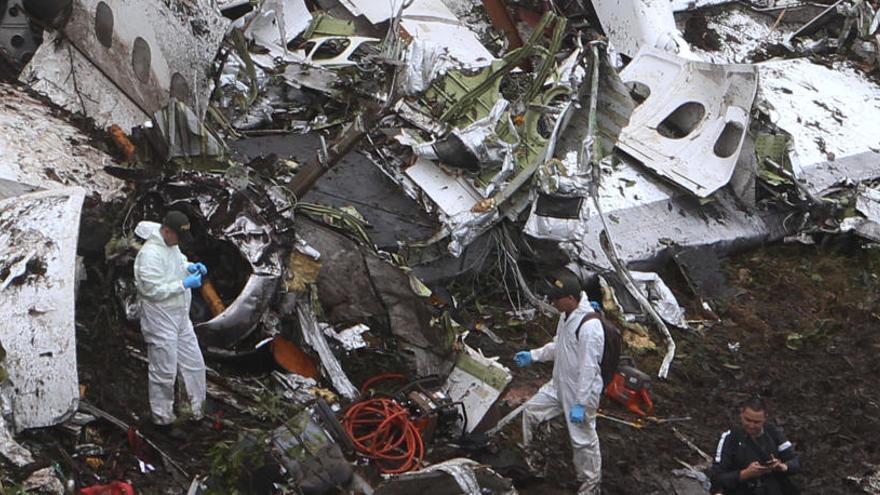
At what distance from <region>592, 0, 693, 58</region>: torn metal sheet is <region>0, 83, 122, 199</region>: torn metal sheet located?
6.27m

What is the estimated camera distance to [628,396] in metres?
8.13

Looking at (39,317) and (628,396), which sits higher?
(39,317)

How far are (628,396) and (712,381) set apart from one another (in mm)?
893

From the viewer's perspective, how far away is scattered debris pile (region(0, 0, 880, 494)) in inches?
246

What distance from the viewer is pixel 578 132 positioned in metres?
8.77

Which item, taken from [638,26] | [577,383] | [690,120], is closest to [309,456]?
[577,383]

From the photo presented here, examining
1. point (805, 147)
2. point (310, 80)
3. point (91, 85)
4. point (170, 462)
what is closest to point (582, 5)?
point (805, 147)

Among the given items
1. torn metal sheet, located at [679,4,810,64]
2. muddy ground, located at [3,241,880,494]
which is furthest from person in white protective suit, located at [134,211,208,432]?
torn metal sheet, located at [679,4,810,64]

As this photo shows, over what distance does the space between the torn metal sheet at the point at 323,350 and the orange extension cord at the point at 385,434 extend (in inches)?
11.8

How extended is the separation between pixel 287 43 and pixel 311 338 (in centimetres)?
418

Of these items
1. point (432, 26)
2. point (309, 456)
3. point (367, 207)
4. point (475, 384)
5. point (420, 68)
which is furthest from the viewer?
point (432, 26)

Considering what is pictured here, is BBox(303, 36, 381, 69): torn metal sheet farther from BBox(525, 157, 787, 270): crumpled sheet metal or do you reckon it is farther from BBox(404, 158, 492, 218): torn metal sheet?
BBox(525, 157, 787, 270): crumpled sheet metal

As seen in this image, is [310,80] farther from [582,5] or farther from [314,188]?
[582,5]

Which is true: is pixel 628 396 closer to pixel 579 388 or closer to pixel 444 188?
pixel 579 388
